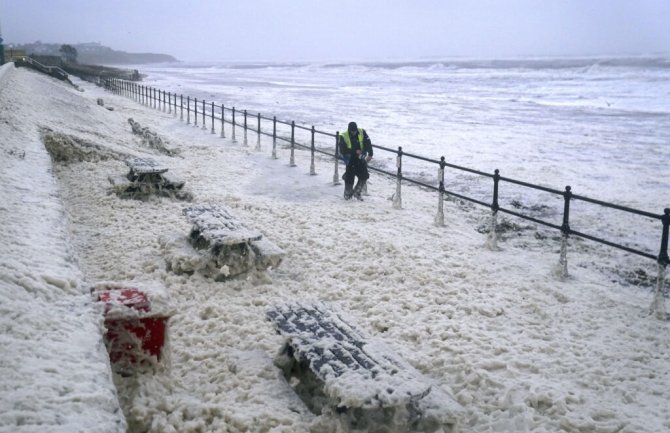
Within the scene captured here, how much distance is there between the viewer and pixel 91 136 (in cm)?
1350

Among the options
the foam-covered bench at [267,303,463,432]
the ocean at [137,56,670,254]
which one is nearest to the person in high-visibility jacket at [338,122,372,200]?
the ocean at [137,56,670,254]

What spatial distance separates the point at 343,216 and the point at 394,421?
562 cm

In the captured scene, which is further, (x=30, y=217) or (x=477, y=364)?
(x=30, y=217)

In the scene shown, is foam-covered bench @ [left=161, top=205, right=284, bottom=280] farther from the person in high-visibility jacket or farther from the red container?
the person in high-visibility jacket

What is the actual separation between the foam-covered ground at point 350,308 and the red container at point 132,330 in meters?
0.14

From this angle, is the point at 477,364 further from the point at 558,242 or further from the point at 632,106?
the point at 632,106

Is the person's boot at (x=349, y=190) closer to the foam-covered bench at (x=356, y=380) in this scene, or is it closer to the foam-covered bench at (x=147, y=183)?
the foam-covered bench at (x=147, y=183)

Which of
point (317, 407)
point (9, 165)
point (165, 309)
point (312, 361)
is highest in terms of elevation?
point (9, 165)

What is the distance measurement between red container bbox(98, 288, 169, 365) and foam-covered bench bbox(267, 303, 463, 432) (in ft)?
2.86

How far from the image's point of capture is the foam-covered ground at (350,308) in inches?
140

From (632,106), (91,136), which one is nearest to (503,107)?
(632,106)

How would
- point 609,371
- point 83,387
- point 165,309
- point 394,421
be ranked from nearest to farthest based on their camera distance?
point 83,387
point 394,421
point 165,309
point 609,371

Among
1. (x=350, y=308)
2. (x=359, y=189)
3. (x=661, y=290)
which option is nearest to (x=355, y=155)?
(x=359, y=189)

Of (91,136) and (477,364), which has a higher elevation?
(91,136)
